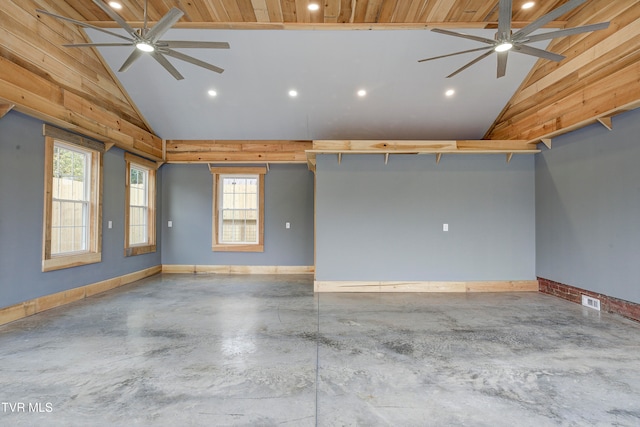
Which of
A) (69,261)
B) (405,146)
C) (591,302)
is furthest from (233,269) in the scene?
(591,302)

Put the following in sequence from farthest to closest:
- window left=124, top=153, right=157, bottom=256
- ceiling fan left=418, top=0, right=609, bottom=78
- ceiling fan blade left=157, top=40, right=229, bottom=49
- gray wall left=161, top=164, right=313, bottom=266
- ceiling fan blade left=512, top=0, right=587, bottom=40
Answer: gray wall left=161, top=164, right=313, bottom=266 → window left=124, top=153, right=157, bottom=256 → ceiling fan blade left=157, top=40, right=229, bottom=49 → ceiling fan left=418, top=0, right=609, bottom=78 → ceiling fan blade left=512, top=0, right=587, bottom=40

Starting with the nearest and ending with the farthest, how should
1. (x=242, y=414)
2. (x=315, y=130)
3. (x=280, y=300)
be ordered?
(x=242, y=414) < (x=280, y=300) < (x=315, y=130)

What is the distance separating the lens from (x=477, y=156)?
5582 mm

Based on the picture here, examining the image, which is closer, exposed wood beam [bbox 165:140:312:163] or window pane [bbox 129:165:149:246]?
window pane [bbox 129:165:149:246]

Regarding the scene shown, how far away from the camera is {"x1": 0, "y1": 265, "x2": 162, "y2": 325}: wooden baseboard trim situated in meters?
3.79

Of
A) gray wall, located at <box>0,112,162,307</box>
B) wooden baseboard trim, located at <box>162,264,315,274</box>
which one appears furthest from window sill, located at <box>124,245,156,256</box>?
gray wall, located at <box>0,112,162,307</box>

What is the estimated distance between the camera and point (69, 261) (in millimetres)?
4684

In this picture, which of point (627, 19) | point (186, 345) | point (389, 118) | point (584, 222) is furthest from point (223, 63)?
point (584, 222)

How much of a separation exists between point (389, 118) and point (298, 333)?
4.65 m

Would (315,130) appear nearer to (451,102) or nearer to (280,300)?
(451,102)

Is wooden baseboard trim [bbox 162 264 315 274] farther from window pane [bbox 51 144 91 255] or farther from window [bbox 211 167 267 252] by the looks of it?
window pane [bbox 51 144 91 255]

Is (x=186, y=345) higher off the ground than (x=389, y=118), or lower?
lower

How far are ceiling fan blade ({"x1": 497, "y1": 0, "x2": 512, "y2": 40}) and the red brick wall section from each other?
3.61 m

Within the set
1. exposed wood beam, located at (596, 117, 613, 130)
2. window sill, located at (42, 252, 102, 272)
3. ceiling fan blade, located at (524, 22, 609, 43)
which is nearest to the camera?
ceiling fan blade, located at (524, 22, 609, 43)
